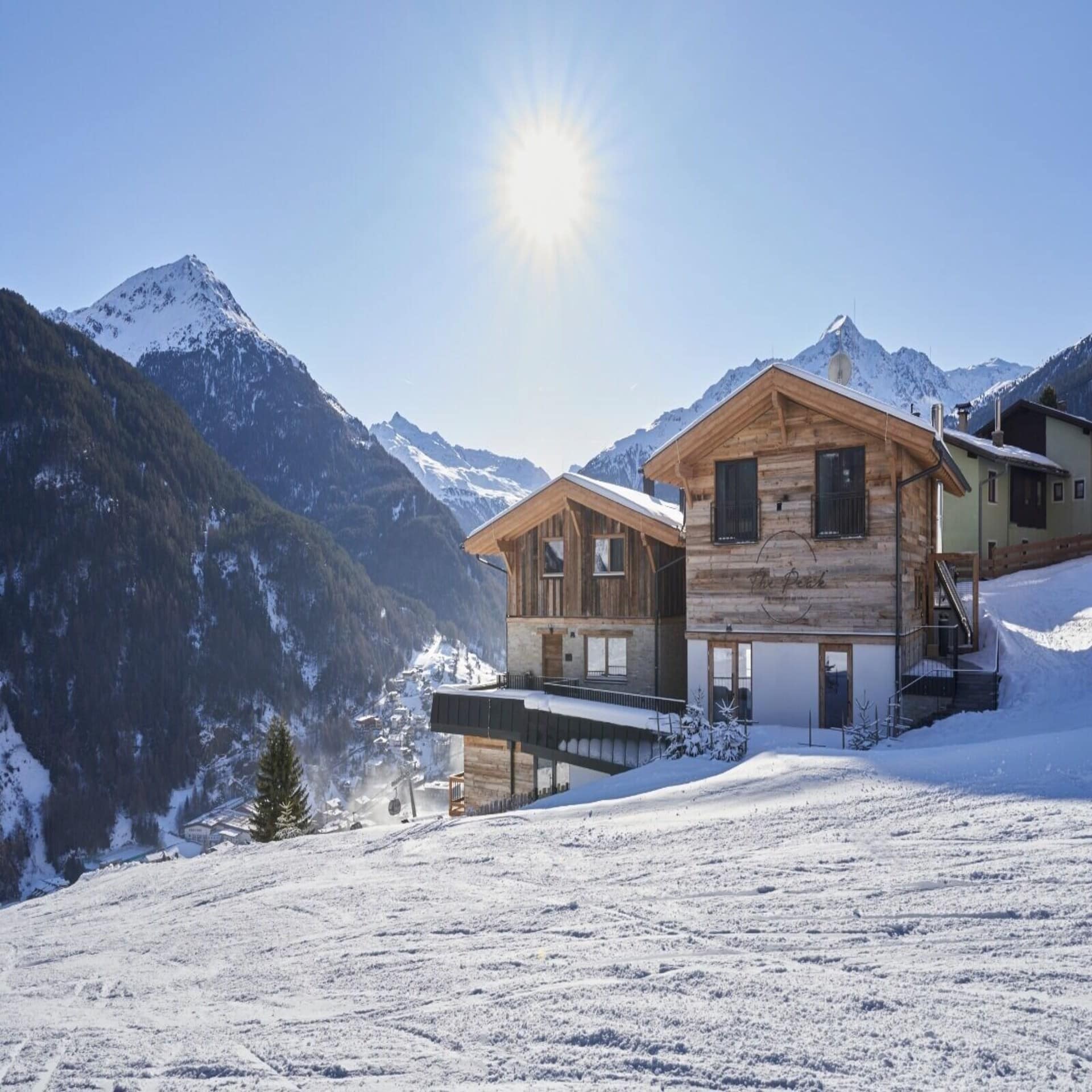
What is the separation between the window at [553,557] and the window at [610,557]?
43.3 inches

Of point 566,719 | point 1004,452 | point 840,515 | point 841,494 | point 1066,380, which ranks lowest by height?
Result: point 566,719

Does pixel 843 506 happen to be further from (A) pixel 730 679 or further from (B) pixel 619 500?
(B) pixel 619 500

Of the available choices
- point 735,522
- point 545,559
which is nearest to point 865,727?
point 735,522

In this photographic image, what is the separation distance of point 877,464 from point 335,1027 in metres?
15.2

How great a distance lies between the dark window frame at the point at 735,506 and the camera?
707 inches

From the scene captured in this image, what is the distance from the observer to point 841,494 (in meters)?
16.9

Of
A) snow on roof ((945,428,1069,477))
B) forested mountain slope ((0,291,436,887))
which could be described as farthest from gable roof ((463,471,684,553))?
forested mountain slope ((0,291,436,887))

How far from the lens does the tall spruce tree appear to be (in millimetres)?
33656

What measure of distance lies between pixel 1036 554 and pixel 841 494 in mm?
20865

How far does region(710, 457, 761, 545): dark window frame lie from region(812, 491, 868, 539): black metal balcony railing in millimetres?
1339

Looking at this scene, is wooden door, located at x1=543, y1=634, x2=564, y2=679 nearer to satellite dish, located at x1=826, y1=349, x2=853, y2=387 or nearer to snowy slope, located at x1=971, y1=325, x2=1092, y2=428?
satellite dish, located at x1=826, y1=349, x2=853, y2=387

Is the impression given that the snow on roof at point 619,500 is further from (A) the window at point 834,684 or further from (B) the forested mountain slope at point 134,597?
(B) the forested mountain slope at point 134,597

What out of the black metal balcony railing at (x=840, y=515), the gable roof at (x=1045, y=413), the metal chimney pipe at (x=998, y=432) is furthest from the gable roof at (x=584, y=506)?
the gable roof at (x=1045, y=413)

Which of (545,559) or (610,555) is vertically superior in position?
(610,555)
